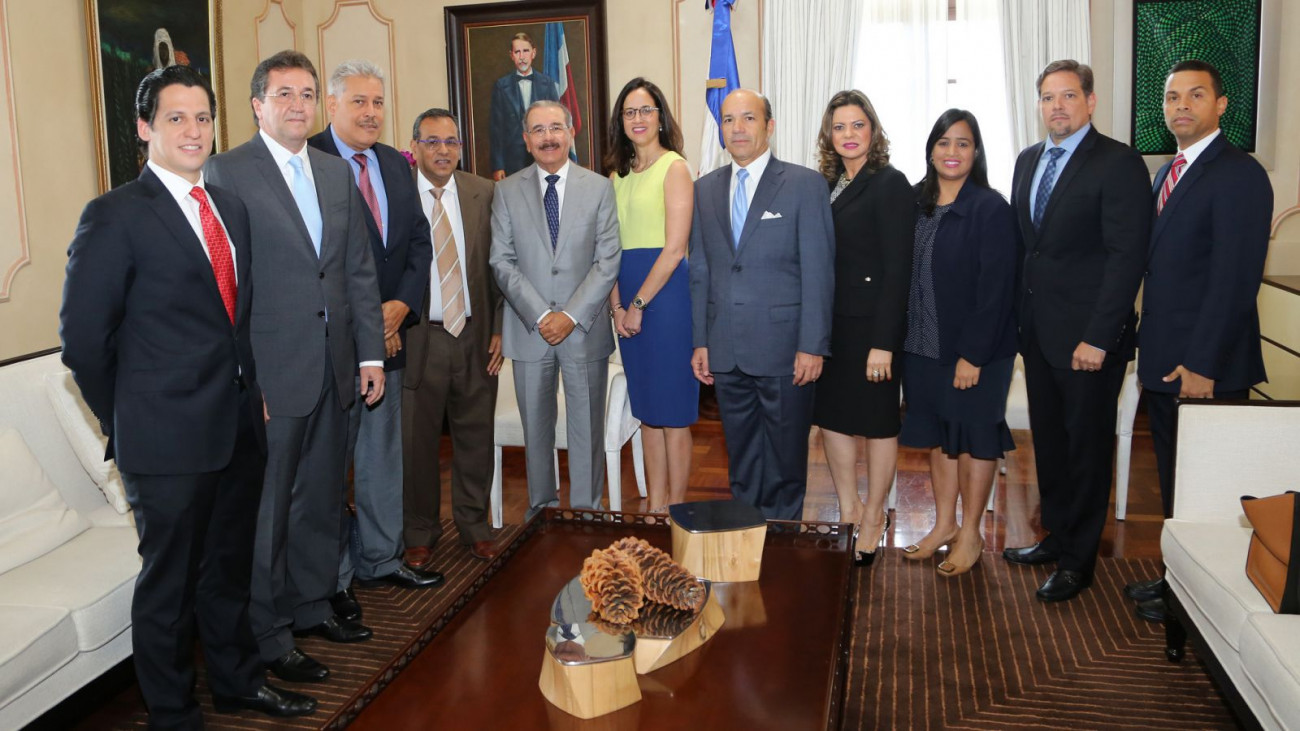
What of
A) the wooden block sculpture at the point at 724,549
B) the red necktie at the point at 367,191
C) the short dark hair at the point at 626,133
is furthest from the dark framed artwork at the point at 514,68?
the wooden block sculpture at the point at 724,549

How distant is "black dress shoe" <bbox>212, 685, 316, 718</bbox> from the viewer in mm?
2580

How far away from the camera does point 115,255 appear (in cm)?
218

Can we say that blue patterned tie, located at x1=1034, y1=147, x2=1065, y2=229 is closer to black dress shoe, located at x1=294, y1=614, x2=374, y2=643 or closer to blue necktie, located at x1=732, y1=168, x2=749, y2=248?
blue necktie, located at x1=732, y1=168, x2=749, y2=248

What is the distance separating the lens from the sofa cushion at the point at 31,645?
7.21 ft

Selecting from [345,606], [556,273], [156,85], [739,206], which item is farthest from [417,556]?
[156,85]

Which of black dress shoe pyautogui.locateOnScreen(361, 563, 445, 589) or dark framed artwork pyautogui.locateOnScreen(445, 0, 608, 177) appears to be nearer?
black dress shoe pyautogui.locateOnScreen(361, 563, 445, 589)

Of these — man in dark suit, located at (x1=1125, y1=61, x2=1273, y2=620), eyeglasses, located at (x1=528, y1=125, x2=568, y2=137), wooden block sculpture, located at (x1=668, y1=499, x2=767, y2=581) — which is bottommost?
wooden block sculpture, located at (x1=668, y1=499, x2=767, y2=581)

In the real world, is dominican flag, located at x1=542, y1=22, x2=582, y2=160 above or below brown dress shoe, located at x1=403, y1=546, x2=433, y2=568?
above

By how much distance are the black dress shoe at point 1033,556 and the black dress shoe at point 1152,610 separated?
442 mm

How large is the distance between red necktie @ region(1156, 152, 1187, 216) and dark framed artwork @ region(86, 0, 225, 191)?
409cm

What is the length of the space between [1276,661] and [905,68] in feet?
14.4

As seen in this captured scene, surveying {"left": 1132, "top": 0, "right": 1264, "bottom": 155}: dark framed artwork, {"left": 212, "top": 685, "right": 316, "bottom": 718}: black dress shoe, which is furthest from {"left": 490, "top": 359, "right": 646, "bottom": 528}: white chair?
{"left": 1132, "top": 0, "right": 1264, "bottom": 155}: dark framed artwork

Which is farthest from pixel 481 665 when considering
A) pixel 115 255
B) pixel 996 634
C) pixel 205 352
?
pixel 996 634

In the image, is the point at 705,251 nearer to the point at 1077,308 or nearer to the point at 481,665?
the point at 1077,308
